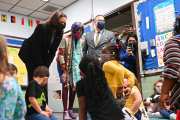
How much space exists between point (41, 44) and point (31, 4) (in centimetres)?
473

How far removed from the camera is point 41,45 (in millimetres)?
3301

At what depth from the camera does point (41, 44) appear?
3.30 meters

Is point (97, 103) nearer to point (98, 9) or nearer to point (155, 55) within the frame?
point (155, 55)

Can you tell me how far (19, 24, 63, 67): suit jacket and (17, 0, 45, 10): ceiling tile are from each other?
446cm

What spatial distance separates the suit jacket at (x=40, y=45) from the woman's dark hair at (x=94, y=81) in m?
0.99

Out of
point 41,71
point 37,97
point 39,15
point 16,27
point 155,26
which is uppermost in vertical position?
point 39,15

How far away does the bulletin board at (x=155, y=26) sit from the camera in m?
5.20

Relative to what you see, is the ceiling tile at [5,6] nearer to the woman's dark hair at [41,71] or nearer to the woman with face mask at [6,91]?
the woman's dark hair at [41,71]

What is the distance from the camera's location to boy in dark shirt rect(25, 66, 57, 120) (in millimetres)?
3035

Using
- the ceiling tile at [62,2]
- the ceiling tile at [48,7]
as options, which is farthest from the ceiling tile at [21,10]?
the ceiling tile at [62,2]

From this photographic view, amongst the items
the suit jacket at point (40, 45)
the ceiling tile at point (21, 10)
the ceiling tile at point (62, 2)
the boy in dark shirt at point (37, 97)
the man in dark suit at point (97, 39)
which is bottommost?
the boy in dark shirt at point (37, 97)

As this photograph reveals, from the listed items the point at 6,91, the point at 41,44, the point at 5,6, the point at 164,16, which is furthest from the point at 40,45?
the point at 5,6

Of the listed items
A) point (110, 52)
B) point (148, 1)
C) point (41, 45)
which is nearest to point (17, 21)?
point (148, 1)

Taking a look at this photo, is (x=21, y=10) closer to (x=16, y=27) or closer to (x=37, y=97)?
(x=16, y=27)
